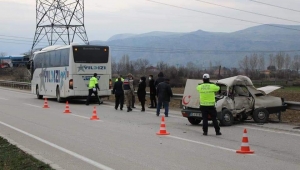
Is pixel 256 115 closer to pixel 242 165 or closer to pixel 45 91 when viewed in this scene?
pixel 242 165

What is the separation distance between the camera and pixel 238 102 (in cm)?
1731

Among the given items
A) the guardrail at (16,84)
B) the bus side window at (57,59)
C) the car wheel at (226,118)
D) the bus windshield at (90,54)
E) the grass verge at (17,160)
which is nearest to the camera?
the grass verge at (17,160)

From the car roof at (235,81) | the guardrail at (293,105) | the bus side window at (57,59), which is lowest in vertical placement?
the guardrail at (293,105)

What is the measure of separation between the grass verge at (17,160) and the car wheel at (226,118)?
25.2 ft

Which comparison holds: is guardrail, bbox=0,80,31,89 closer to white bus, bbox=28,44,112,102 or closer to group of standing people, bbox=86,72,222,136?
white bus, bbox=28,44,112,102

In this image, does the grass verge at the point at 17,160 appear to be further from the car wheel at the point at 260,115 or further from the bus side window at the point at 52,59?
the bus side window at the point at 52,59

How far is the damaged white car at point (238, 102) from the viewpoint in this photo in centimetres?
1706

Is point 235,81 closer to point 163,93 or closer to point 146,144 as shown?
point 163,93

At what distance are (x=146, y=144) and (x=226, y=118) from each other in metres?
5.16

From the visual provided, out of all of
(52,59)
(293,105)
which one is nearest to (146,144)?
(293,105)

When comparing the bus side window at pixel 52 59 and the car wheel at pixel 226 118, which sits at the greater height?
the bus side window at pixel 52 59

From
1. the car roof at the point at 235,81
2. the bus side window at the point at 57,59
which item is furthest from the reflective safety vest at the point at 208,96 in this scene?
the bus side window at the point at 57,59

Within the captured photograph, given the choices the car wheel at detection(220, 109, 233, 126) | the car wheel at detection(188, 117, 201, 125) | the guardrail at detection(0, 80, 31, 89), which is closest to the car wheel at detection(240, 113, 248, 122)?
the car wheel at detection(220, 109, 233, 126)

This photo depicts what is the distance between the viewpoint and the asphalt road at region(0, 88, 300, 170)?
9.65 m
